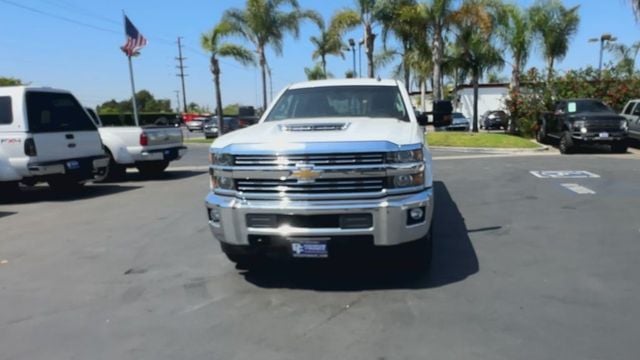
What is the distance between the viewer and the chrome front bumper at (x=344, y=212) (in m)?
4.45

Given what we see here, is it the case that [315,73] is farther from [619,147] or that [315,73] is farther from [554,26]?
[619,147]

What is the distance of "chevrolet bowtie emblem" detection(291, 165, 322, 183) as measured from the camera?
449 cm

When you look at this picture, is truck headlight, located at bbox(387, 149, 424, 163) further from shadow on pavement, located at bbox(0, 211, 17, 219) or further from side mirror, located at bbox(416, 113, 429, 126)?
shadow on pavement, located at bbox(0, 211, 17, 219)

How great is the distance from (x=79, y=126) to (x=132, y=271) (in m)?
6.31

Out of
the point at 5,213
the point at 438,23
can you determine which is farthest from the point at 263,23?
the point at 5,213

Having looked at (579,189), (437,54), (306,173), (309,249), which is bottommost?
(579,189)

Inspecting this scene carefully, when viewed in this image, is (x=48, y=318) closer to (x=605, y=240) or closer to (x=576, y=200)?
(x=605, y=240)

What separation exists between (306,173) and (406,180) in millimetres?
851

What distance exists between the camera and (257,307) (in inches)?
178

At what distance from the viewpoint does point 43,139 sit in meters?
9.98

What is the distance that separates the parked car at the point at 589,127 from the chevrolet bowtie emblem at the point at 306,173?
15.1 metres

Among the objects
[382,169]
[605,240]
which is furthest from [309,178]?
[605,240]

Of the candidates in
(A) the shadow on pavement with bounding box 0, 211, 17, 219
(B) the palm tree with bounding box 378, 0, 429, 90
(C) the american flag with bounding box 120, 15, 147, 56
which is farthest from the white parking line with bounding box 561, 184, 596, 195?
(C) the american flag with bounding box 120, 15, 147, 56

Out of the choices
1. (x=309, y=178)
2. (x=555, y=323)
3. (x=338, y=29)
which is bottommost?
(x=555, y=323)
